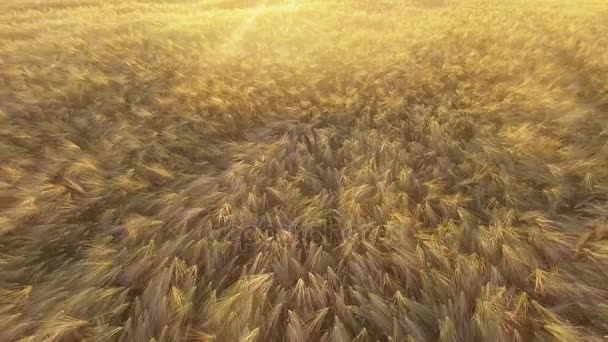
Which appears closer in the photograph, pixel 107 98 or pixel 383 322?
pixel 383 322

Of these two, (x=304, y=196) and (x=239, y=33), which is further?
(x=239, y=33)

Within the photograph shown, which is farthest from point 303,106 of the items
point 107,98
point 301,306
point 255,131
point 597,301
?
point 597,301

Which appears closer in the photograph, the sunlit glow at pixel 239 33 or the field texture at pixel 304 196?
the field texture at pixel 304 196

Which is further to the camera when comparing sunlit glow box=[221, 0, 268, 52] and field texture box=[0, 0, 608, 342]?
sunlit glow box=[221, 0, 268, 52]

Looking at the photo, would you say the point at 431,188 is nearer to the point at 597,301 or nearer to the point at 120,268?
the point at 597,301

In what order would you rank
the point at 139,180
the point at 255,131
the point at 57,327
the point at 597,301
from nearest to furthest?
the point at 57,327 → the point at 597,301 → the point at 139,180 → the point at 255,131

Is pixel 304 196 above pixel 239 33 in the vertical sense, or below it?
below

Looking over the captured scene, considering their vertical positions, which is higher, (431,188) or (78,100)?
(78,100)

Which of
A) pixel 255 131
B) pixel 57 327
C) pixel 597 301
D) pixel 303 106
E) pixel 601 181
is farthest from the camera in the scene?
pixel 303 106
